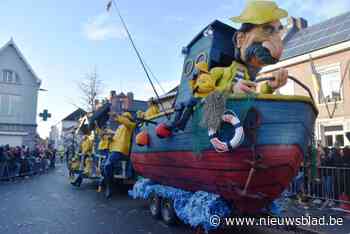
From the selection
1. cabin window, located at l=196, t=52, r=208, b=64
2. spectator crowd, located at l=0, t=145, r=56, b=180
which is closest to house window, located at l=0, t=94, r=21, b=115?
spectator crowd, located at l=0, t=145, r=56, b=180

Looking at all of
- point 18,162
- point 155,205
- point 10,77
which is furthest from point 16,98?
point 155,205

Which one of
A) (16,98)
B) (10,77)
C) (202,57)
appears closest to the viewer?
(202,57)

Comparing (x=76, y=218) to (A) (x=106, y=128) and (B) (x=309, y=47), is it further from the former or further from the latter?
(B) (x=309, y=47)

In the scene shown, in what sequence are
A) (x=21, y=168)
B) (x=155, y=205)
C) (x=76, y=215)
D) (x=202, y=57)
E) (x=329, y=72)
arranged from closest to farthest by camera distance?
1. (x=202, y=57)
2. (x=155, y=205)
3. (x=76, y=215)
4. (x=329, y=72)
5. (x=21, y=168)

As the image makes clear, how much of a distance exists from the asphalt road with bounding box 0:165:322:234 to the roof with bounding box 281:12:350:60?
35.0 ft

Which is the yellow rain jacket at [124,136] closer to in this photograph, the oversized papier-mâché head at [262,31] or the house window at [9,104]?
the oversized papier-mâché head at [262,31]

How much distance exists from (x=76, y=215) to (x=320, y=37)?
14.2m

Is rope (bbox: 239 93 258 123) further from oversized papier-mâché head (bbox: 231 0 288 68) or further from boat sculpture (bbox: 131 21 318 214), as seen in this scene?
oversized papier-mâché head (bbox: 231 0 288 68)

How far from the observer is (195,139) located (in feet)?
18.6

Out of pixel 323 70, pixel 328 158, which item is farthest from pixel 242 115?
pixel 323 70

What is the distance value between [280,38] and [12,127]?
29275 millimetres

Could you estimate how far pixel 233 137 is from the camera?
4805mm

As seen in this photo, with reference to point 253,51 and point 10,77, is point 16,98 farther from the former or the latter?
point 253,51

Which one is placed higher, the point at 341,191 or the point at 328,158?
the point at 328,158
